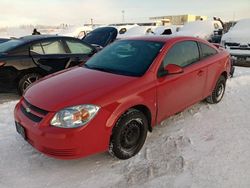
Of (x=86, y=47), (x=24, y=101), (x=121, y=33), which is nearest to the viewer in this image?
(x=24, y=101)

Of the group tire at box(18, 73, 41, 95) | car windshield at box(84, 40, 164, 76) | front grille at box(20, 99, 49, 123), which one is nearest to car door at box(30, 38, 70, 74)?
tire at box(18, 73, 41, 95)

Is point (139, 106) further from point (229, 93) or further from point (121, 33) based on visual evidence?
point (121, 33)

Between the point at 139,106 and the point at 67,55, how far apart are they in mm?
3857

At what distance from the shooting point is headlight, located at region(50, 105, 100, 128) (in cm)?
313

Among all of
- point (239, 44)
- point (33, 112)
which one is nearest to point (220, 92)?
point (33, 112)

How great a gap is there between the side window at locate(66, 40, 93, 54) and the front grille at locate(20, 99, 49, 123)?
3756 mm

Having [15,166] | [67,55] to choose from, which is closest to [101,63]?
[15,166]

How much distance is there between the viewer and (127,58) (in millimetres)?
4262

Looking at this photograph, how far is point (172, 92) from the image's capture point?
4.15 meters

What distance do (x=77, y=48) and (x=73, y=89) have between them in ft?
13.1

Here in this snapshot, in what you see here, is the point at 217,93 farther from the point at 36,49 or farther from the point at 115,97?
the point at 36,49

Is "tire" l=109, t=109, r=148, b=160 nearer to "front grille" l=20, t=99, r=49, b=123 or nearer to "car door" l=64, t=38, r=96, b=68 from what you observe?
"front grille" l=20, t=99, r=49, b=123

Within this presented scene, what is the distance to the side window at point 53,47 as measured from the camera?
6777 mm

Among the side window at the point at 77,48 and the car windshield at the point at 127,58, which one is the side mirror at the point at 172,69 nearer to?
the car windshield at the point at 127,58
